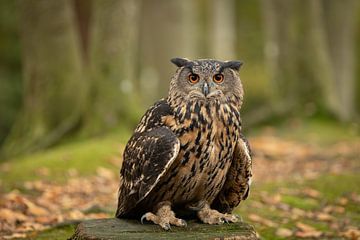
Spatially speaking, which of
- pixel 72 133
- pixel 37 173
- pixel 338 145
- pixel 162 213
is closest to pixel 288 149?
pixel 338 145

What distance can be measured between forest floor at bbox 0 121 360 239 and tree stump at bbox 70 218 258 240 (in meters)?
1.34

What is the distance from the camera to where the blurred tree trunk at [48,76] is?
12.8 m

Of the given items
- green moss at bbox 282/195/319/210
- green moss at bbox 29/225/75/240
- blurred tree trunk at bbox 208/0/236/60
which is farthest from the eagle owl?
blurred tree trunk at bbox 208/0/236/60

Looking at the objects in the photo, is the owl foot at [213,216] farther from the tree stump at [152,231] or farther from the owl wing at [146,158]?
the owl wing at [146,158]

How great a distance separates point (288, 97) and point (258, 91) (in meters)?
15.7

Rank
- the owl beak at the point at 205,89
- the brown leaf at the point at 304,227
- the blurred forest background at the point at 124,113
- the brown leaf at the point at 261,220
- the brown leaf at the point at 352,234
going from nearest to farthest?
the owl beak at the point at 205,89
the brown leaf at the point at 352,234
the brown leaf at the point at 304,227
the brown leaf at the point at 261,220
the blurred forest background at the point at 124,113

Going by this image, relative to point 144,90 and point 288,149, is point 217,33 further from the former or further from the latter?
point 288,149

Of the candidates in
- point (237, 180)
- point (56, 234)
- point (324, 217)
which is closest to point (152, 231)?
point (237, 180)

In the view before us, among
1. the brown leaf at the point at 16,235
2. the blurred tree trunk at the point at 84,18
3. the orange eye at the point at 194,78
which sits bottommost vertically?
the brown leaf at the point at 16,235

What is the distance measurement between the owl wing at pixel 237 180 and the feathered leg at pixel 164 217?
60 centimetres

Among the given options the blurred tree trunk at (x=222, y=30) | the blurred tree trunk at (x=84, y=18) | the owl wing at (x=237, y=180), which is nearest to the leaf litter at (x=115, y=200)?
the owl wing at (x=237, y=180)

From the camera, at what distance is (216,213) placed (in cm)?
533

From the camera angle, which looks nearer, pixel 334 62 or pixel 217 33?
pixel 334 62

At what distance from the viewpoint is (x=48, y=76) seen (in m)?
12.9
